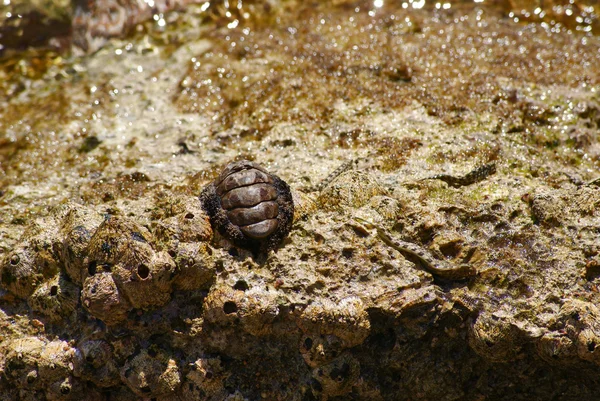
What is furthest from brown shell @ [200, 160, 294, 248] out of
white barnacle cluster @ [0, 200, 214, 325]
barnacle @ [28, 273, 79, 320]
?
barnacle @ [28, 273, 79, 320]

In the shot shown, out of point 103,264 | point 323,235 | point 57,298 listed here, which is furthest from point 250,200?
point 57,298

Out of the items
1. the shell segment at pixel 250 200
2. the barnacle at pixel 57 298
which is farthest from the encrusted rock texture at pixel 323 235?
the shell segment at pixel 250 200

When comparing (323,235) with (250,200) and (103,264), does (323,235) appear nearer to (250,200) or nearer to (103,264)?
(250,200)

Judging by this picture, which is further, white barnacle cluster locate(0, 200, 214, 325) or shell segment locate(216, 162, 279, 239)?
shell segment locate(216, 162, 279, 239)

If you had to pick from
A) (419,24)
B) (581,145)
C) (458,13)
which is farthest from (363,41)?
(581,145)

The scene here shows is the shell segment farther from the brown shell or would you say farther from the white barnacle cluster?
the white barnacle cluster

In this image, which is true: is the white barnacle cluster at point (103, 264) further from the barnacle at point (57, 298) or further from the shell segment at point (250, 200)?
the shell segment at point (250, 200)
